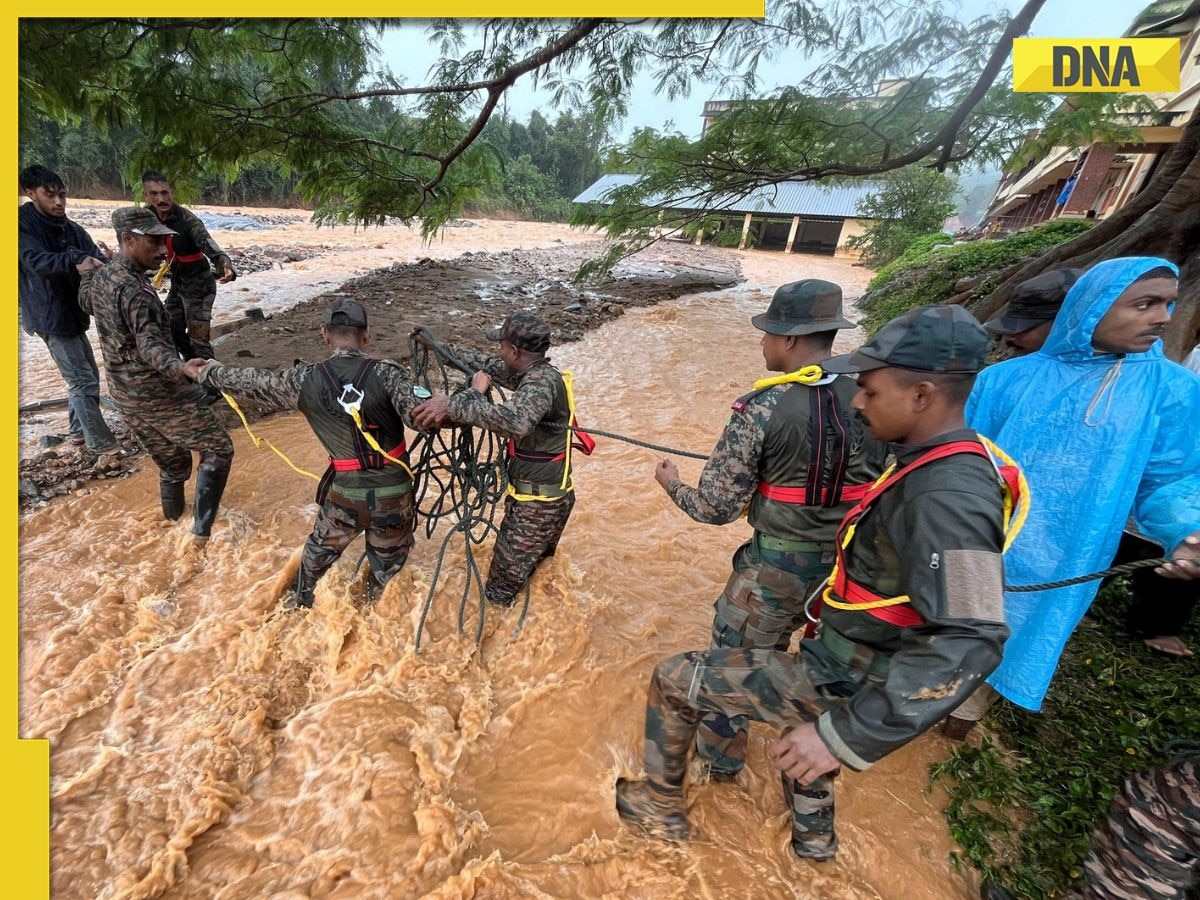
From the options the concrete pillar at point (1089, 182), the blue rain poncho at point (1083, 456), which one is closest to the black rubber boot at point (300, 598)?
the blue rain poncho at point (1083, 456)

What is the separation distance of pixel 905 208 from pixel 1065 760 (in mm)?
25961

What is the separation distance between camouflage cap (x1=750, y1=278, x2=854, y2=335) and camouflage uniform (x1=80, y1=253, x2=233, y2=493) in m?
3.43

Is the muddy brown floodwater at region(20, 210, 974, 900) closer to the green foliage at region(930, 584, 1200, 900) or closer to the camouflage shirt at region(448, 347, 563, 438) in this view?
the green foliage at region(930, 584, 1200, 900)

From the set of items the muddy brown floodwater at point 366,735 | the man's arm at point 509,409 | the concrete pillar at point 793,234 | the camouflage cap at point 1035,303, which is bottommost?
the muddy brown floodwater at point 366,735

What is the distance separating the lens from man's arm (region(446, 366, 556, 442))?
2.67m

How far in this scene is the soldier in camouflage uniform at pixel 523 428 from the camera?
8.90 ft

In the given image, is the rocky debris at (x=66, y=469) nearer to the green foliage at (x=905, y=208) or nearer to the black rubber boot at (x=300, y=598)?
the black rubber boot at (x=300, y=598)

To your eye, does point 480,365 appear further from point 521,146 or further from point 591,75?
point 521,146

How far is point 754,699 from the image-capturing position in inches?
72.9

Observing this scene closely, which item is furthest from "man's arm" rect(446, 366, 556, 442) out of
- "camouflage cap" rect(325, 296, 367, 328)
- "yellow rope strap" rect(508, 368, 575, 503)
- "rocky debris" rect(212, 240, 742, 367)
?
"rocky debris" rect(212, 240, 742, 367)

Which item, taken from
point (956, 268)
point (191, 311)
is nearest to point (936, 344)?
point (191, 311)

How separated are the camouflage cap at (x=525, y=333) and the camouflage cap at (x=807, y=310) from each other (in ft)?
3.82

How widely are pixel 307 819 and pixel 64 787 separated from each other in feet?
3.68

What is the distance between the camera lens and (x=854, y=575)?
171cm
